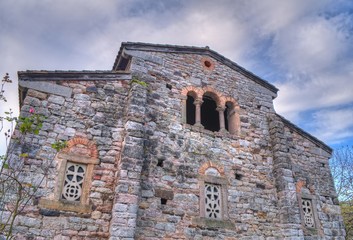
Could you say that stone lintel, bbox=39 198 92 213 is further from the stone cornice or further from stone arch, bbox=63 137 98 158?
the stone cornice

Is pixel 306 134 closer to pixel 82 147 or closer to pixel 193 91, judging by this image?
pixel 193 91

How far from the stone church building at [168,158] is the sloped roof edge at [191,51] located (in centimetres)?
4

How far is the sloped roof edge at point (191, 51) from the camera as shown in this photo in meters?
8.50

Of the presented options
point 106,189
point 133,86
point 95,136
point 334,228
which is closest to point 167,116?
point 133,86

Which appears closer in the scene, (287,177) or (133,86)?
(133,86)

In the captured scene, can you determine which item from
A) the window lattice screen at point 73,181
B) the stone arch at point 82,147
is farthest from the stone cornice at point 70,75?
the window lattice screen at point 73,181

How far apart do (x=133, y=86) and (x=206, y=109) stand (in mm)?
3632

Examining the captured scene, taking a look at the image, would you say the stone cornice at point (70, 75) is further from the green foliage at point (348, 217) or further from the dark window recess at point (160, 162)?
the green foliage at point (348, 217)

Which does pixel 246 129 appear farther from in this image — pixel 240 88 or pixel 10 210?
pixel 10 210

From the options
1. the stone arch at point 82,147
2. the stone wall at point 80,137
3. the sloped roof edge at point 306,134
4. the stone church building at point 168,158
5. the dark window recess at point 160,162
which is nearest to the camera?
the stone wall at point 80,137

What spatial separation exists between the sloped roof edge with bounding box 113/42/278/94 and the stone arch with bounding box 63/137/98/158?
10.1ft

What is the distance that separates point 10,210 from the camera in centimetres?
550

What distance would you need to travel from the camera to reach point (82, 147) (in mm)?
6648

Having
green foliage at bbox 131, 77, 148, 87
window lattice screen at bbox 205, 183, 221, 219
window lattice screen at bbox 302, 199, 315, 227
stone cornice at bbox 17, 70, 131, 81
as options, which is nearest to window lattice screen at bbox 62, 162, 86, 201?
stone cornice at bbox 17, 70, 131, 81
